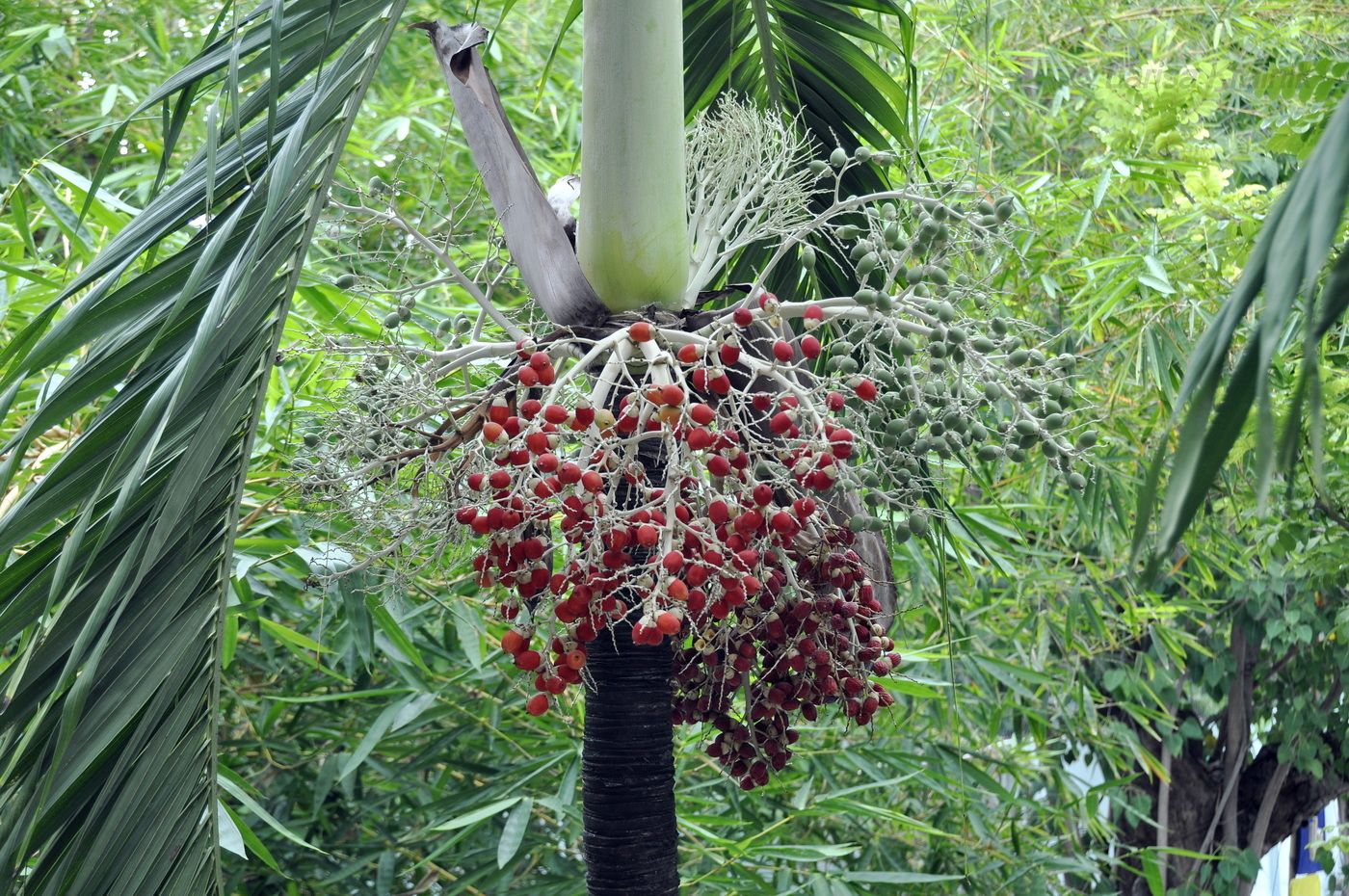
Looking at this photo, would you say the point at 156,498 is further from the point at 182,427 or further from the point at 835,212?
the point at 835,212

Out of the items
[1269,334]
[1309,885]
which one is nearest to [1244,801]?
[1309,885]

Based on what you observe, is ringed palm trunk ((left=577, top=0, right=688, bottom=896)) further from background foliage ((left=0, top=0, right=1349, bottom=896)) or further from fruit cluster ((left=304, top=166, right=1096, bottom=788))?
background foliage ((left=0, top=0, right=1349, bottom=896))

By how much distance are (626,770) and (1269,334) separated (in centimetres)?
68

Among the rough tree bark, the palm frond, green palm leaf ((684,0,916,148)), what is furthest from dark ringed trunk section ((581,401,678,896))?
the rough tree bark

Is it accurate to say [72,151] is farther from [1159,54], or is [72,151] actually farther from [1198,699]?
[1198,699]

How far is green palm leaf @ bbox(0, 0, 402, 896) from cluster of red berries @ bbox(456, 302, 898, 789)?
21cm

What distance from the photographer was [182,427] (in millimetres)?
965

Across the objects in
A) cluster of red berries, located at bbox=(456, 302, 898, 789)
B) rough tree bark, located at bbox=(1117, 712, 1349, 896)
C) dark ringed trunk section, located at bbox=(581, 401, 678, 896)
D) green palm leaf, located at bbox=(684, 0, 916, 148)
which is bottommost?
dark ringed trunk section, located at bbox=(581, 401, 678, 896)

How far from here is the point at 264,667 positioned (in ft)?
7.29

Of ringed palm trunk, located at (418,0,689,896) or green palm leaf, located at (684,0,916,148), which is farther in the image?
green palm leaf, located at (684,0,916,148)

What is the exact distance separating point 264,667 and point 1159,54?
2648 mm

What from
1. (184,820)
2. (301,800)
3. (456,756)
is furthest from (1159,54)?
(184,820)

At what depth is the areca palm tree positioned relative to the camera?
2.91 feet

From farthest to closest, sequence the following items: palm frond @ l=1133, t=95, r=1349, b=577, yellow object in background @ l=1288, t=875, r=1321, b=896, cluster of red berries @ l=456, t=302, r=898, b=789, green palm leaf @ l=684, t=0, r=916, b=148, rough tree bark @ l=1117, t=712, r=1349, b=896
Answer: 1. yellow object in background @ l=1288, t=875, r=1321, b=896
2. rough tree bark @ l=1117, t=712, r=1349, b=896
3. green palm leaf @ l=684, t=0, r=916, b=148
4. cluster of red berries @ l=456, t=302, r=898, b=789
5. palm frond @ l=1133, t=95, r=1349, b=577
